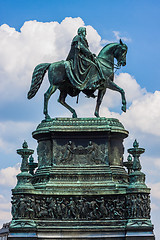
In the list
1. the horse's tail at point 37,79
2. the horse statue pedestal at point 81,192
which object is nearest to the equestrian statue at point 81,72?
the horse's tail at point 37,79

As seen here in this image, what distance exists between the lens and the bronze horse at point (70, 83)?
47.1m

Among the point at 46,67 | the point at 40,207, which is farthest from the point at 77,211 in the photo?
the point at 46,67

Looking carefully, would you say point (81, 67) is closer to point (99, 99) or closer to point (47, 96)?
point (99, 99)

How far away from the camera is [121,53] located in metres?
47.6

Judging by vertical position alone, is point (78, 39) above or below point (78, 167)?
above

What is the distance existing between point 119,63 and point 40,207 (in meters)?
8.55

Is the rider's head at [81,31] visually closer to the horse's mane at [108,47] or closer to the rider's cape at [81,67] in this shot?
the rider's cape at [81,67]

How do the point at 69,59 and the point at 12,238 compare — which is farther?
the point at 69,59

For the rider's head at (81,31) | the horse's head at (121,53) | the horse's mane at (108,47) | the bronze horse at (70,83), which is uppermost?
the rider's head at (81,31)

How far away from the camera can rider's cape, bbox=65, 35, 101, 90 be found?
A: 47.1 m

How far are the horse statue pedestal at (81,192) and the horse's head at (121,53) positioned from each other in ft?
10.8

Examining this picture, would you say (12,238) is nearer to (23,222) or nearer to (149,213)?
(23,222)

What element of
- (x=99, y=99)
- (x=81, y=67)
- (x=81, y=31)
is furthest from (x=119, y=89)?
(x=81, y=31)

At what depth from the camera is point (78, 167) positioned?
45625 mm
